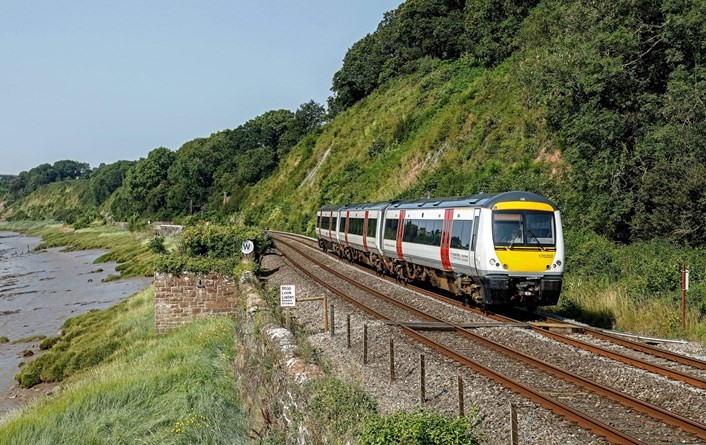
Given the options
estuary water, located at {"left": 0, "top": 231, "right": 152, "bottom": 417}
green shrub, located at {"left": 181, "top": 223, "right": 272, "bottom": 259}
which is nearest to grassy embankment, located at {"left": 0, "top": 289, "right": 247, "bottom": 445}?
green shrub, located at {"left": 181, "top": 223, "right": 272, "bottom": 259}

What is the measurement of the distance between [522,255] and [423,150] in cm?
2729

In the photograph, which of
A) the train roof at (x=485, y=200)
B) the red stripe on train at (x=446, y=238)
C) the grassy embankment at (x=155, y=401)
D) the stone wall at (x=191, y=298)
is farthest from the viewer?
the stone wall at (x=191, y=298)

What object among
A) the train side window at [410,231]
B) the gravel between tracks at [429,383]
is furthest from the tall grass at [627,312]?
the train side window at [410,231]

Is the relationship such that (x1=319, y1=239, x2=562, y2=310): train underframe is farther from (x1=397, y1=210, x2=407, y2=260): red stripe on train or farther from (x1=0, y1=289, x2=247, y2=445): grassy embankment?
(x1=0, y1=289, x2=247, y2=445): grassy embankment

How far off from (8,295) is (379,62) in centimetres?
4468

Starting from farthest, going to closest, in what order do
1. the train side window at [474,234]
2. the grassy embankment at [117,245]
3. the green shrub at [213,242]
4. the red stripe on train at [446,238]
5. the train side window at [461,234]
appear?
the grassy embankment at [117,245] < the green shrub at [213,242] < the red stripe on train at [446,238] < the train side window at [461,234] < the train side window at [474,234]

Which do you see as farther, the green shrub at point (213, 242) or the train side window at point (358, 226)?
the train side window at point (358, 226)

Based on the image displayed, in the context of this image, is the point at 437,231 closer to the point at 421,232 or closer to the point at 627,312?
the point at 421,232

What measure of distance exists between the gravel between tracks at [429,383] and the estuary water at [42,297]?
12.8 meters

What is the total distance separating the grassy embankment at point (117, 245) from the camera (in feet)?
182

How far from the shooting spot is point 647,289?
49.9 ft

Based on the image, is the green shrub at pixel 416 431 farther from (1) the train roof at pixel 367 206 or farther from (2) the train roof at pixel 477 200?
(1) the train roof at pixel 367 206

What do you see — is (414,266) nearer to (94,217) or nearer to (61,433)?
(61,433)

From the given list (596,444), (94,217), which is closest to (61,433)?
(596,444)
